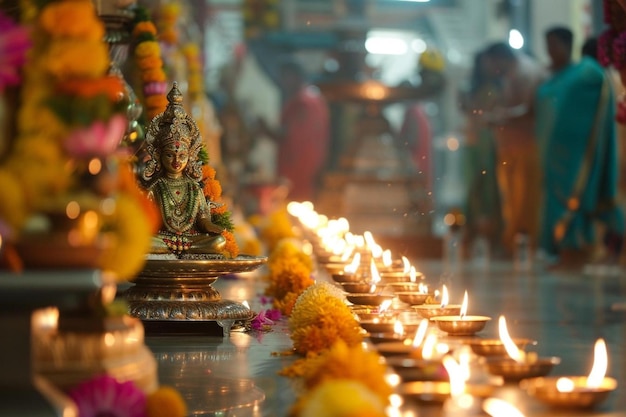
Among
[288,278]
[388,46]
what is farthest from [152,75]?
[388,46]

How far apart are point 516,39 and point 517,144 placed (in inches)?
117

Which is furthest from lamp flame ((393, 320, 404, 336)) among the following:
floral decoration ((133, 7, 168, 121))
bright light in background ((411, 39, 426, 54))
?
bright light in background ((411, 39, 426, 54))

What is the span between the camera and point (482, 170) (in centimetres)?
1431

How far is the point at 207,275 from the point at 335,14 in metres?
17.6

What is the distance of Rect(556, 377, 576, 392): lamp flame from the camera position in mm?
2593

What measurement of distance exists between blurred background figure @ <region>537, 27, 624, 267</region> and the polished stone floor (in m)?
2.41

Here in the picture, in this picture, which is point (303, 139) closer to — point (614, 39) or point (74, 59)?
point (614, 39)

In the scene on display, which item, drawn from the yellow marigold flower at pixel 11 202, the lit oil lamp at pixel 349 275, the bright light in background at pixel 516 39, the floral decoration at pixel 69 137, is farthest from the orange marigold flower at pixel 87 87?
the bright light in background at pixel 516 39

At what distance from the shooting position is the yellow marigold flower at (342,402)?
2.18 metres

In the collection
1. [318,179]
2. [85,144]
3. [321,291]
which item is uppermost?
[318,179]

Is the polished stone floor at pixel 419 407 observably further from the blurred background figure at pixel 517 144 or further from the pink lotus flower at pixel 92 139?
the blurred background figure at pixel 517 144

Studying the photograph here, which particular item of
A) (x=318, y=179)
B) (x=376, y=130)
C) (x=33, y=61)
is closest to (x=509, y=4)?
(x=376, y=130)

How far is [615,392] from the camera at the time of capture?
314 centimetres

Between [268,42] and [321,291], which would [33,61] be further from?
[268,42]
